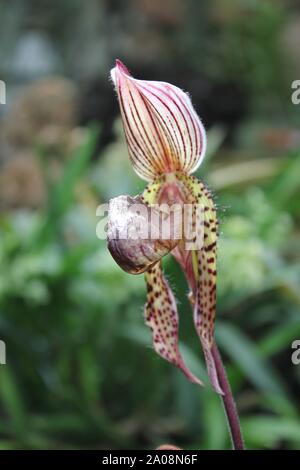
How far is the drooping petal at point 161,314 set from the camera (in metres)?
0.64

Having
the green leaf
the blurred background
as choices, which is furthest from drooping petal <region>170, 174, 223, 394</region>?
the green leaf

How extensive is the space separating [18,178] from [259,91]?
3.31 meters

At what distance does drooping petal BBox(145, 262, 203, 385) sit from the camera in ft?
2.09

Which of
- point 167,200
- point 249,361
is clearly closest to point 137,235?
point 167,200

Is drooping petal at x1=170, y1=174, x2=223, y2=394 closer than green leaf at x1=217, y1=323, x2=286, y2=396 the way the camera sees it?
Yes

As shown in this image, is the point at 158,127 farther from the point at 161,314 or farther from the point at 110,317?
the point at 110,317

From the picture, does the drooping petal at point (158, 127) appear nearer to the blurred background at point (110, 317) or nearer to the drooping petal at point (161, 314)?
the drooping petal at point (161, 314)

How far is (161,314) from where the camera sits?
648mm

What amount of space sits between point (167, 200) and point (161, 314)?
89 mm

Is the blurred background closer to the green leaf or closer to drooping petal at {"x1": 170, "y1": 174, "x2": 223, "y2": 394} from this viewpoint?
the green leaf

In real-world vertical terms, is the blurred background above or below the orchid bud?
above

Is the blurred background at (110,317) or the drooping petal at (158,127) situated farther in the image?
the blurred background at (110,317)

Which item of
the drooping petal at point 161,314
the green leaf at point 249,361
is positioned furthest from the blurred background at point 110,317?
the drooping petal at point 161,314
